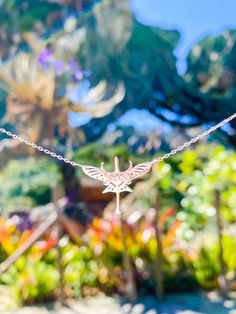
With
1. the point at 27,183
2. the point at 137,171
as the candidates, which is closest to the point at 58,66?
the point at 27,183

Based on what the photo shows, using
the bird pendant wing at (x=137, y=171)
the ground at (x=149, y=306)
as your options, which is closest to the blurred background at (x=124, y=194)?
the ground at (x=149, y=306)

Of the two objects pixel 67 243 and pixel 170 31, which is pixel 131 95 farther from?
pixel 67 243

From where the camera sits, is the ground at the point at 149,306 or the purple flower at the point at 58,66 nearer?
the ground at the point at 149,306

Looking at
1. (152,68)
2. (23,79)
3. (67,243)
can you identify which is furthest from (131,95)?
(67,243)

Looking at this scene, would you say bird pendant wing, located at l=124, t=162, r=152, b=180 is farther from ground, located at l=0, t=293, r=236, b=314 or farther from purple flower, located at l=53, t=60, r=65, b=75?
purple flower, located at l=53, t=60, r=65, b=75

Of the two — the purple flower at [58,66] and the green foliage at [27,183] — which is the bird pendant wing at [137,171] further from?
the purple flower at [58,66]

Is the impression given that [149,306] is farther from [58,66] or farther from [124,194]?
[58,66]
